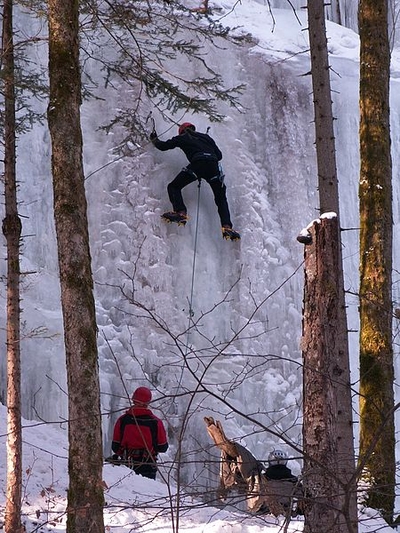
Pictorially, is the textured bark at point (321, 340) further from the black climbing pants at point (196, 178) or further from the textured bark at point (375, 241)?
the black climbing pants at point (196, 178)

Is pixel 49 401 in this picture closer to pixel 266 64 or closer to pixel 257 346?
pixel 257 346

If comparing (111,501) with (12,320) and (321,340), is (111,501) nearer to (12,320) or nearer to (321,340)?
(12,320)

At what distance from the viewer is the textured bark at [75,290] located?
14.9ft

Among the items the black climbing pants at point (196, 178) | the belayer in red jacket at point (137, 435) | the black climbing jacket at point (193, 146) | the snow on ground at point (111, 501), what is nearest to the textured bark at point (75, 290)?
the snow on ground at point (111, 501)

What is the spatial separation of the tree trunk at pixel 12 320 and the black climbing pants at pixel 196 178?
4640 millimetres

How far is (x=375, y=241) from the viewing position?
6.92m

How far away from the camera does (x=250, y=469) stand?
20.5 feet

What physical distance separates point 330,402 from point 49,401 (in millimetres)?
5981

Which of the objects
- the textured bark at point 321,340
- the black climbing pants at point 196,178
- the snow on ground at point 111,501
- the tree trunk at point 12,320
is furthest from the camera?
the black climbing pants at point 196,178

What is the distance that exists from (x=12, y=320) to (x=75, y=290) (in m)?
1.50

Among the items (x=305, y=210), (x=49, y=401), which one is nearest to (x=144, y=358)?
(x=49, y=401)

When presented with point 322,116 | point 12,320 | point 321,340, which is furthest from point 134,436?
point 321,340

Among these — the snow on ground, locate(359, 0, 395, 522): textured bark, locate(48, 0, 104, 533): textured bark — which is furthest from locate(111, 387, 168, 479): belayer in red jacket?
locate(48, 0, 104, 533): textured bark

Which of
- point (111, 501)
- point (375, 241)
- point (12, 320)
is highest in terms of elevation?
point (375, 241)
